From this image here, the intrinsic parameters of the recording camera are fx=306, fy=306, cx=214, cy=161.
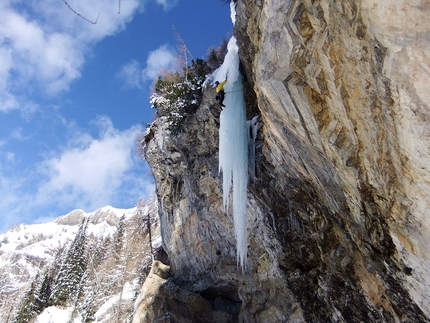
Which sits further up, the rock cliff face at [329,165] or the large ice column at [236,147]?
the large ice column at [236,147]

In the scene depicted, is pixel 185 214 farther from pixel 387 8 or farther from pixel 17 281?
pixel 17 281

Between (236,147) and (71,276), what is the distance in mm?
25397

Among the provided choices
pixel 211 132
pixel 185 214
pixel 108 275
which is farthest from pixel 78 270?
pixel 211 132

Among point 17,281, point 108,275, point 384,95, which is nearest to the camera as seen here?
point 384,95

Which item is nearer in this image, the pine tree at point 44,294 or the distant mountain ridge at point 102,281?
the distant mountain ridge at point 102,281

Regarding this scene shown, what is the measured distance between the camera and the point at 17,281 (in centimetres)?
4716

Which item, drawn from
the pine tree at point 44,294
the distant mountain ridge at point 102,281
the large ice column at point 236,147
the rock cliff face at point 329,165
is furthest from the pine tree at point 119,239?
the large ice column at point 236,147

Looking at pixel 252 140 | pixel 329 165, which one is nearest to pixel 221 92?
pixel 252 140

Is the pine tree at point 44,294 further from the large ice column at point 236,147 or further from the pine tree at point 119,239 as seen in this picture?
the large ice column at point 236,147

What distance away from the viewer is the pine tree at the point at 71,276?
26.0 meters

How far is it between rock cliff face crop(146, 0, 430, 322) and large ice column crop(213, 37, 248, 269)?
0.44 meters

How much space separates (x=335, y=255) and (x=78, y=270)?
27.0 meters

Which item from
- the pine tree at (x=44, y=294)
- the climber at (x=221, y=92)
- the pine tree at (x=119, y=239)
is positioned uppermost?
the pine tree at (x=119, y=239)

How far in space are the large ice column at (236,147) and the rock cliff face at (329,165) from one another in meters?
0.44
